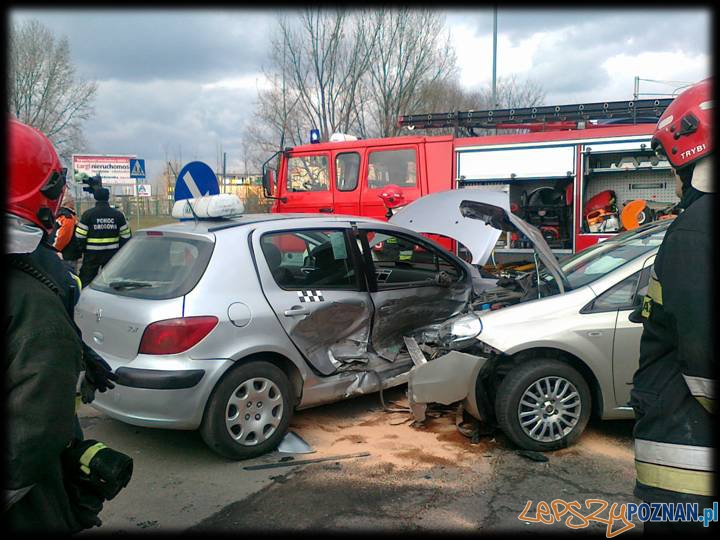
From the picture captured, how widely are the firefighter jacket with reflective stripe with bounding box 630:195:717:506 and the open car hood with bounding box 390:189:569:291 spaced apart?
233 cm

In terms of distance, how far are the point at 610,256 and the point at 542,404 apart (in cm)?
139

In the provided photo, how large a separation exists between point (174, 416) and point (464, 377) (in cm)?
199

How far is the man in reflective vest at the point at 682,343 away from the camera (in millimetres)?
1832

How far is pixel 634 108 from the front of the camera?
7.96 metres

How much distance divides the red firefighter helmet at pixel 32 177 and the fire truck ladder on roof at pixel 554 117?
7558 millimetres

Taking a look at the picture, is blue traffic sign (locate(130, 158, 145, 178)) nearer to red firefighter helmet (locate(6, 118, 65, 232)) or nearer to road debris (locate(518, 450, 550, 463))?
road debris (locate(518, 450, 550, 463))

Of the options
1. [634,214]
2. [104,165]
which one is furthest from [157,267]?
[104,165]

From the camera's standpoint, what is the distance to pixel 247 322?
4.07 m

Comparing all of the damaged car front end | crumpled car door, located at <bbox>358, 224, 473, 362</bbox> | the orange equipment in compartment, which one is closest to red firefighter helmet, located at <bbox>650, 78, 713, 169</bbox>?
the damaged car front end

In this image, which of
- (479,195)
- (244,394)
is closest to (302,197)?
(479,195)

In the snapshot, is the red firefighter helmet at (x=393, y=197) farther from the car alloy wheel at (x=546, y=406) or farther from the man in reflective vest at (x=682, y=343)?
the man in reflective vest at (x=682, y=343)

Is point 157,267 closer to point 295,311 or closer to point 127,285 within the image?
point 127,285

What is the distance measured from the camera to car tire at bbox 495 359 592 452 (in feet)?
13.3

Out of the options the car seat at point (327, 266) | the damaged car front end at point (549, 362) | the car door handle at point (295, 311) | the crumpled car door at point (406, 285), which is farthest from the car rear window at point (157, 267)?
the damaged car front end at point (549, 362)
